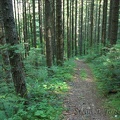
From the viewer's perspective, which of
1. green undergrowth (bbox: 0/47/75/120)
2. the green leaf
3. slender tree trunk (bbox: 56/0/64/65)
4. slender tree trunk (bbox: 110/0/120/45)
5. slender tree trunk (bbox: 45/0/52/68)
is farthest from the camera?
slender tree trunk (bbox: 56/0/64/65)

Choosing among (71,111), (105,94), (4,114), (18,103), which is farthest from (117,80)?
(4,114)

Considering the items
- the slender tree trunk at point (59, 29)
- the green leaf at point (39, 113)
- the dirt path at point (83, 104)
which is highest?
the slender tree trunk at point (59, 29)

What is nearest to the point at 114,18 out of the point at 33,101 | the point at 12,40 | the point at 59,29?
the point at 59,29

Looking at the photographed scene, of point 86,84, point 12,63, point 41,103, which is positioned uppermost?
point 12,63

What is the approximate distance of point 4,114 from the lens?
452 cm

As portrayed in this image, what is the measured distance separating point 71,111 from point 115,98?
166 cm

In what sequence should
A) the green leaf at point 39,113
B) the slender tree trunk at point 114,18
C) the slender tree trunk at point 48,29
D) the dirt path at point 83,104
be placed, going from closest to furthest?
the green leaf at point 39,113
the dirt path at point 83,104
the slender tree trunk at point 48,29
the slender tree trunk at point 114,18

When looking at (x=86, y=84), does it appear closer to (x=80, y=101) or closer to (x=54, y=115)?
(x=80, y=101)

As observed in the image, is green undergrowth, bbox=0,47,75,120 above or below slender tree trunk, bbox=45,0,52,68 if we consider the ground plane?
below

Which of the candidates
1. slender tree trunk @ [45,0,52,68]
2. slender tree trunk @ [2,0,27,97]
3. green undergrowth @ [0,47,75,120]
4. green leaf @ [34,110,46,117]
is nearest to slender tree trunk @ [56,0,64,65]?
slender tree trunk @ [45,0,52,68]

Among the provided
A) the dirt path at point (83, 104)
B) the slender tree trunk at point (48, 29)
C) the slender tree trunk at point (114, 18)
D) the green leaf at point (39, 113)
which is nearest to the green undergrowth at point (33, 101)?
the green leaf at point (39, 113)

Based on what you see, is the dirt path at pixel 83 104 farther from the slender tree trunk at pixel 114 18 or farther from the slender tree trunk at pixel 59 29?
the slender tree trunk at pixel 59 29

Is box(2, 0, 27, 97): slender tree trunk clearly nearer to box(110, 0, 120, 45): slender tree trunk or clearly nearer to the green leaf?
the green leaf

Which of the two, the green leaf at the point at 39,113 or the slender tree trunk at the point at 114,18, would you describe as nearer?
the green leaf at the point at 39,113
